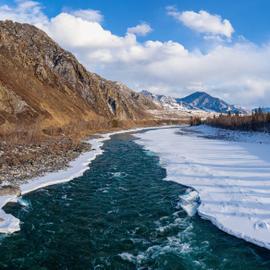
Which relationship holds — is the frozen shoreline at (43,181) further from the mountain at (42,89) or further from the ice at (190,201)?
the mountain at (42,89)

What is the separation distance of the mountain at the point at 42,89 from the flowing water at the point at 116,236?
37.8 meters

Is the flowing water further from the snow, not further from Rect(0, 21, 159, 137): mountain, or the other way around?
Rect(0, 21, 159, 137): mountain

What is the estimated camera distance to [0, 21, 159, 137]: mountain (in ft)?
268

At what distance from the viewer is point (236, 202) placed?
2395 cm

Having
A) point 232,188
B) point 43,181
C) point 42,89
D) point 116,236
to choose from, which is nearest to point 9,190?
point 43,181

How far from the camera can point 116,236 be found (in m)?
18.8

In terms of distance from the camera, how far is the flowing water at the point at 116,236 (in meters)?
16.0

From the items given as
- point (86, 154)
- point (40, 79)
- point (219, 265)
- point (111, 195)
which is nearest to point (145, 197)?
point (111, 195)

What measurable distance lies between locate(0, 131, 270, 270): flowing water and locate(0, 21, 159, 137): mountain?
37797mm

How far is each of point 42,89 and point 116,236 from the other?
10369 cm

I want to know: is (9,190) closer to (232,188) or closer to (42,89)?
(232,188)

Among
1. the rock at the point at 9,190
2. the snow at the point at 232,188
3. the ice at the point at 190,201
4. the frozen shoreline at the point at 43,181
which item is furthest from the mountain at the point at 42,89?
the ice at the point at 190,201

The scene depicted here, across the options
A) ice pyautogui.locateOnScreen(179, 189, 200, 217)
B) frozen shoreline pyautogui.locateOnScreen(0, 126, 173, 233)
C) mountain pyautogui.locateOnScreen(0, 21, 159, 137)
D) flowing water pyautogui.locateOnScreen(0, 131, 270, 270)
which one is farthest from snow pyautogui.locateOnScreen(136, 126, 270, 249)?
mountain pyautogui.locateOnScreen(0, 21, 159, 137)

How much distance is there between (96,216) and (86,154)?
2951 cm
